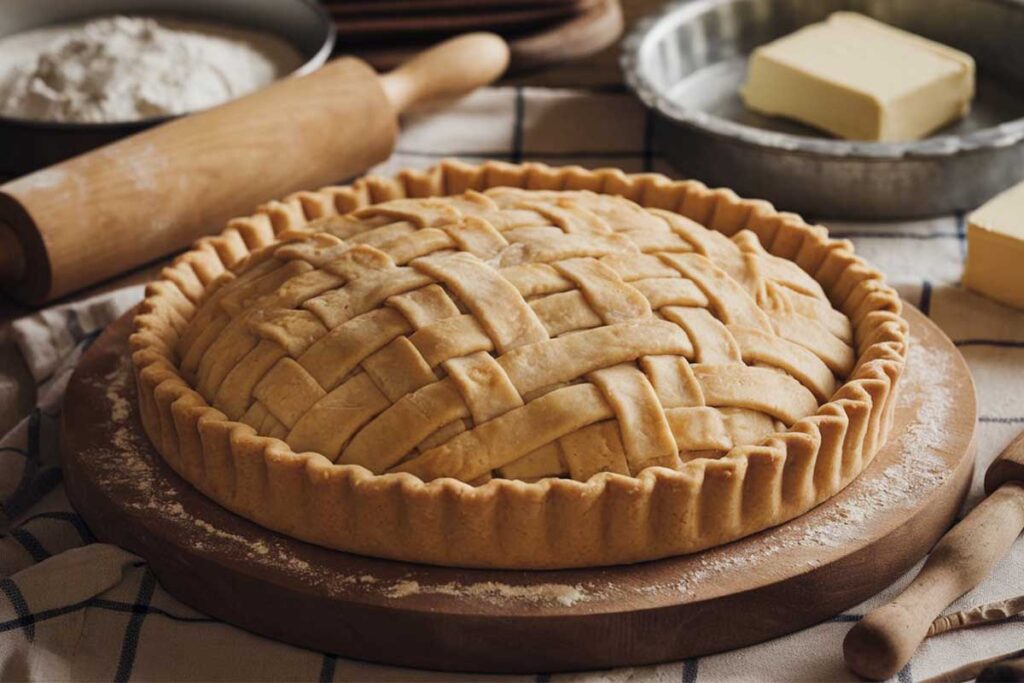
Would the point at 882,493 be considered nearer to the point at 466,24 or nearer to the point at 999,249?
the point at 999,249

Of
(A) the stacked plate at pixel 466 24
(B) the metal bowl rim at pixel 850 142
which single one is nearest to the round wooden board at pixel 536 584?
(B) the metal bowl rim at pixel 850 142

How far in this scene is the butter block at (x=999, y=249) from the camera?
2.19m

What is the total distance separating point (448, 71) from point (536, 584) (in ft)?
5.32

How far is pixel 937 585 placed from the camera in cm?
153

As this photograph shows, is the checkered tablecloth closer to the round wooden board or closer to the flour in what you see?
the round wooden board

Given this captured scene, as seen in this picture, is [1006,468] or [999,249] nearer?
[1006,468]

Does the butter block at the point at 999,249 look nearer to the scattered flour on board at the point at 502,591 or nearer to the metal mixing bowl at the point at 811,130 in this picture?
the metal mixing bowl at the point at 811,130

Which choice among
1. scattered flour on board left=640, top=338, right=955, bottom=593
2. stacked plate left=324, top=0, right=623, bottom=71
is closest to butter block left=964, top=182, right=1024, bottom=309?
scattered flour on board left=640, top=338, right=955, bottom=593

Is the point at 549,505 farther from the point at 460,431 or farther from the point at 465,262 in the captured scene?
the point at 465,262

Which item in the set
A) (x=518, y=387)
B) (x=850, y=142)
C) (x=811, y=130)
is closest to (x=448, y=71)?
(x=811, y=130)

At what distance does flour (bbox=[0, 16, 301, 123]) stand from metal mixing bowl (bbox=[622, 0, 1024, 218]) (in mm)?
819

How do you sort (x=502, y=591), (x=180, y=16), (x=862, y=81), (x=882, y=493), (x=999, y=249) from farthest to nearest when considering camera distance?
(x=180, y=16) → (x=862, y=81) → (x=999, y=249) → (x=882, y=493) → (x=502, y=591)

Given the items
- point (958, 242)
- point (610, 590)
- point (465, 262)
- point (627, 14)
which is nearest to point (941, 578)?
point (610, 590)

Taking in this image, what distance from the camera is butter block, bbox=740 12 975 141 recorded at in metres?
2.66
